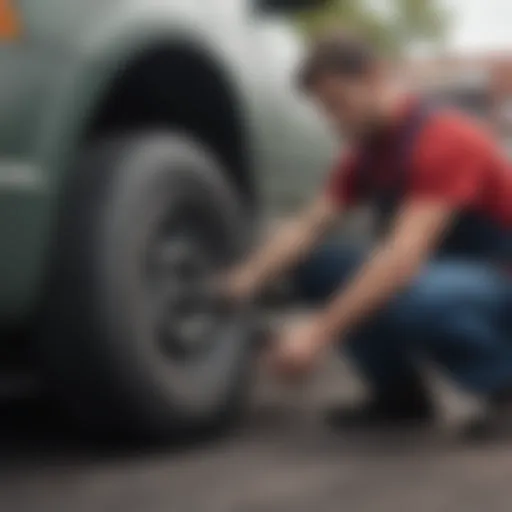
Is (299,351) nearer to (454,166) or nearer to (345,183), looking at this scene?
(454,166)

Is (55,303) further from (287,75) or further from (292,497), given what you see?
(287,75)

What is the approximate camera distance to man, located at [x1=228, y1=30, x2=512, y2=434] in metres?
2.50

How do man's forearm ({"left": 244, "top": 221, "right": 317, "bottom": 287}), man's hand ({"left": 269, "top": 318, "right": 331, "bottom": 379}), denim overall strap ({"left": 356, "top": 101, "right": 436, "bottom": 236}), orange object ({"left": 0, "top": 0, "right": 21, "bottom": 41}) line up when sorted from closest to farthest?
1. man's hand ({"left": 269, "top": 318, "right": 331, "bottom": 379})
2. orange object ({"left": 0, "top": 0, "right": 21, "bottom": 41})
3. denim overall strap ({"left": 356, "top": 101, "right": 436, "bottom": 236})
4. man's forearm ({"left": 244, "top": 221, "right": 317, "bottom": 287})

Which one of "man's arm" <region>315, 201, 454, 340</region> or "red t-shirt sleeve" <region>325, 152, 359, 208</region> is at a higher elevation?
"red t-shirt sleeve" <region>325, 152, 359, 208</region>

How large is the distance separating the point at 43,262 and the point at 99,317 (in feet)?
0.45

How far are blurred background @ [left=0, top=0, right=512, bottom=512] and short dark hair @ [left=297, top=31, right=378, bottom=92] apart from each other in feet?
0.59

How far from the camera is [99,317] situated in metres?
2.54

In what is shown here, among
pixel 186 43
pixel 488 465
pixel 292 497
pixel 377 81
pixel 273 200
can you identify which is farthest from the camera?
pixel 273 200

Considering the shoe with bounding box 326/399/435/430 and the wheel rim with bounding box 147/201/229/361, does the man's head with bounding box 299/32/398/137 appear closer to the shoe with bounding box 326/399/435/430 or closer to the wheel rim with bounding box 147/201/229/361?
the wheel rim with bounding box 147/201/229/361

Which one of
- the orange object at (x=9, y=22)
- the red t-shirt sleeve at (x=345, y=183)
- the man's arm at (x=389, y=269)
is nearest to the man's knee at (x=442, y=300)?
the man's arm at (x=389, y=269)

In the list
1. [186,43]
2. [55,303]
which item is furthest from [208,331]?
[186,43]

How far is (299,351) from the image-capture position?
2.22m

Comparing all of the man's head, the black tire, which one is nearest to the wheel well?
the black tire

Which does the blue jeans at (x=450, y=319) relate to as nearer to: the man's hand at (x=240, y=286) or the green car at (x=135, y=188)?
the man's hand at (x=240, y=286)
